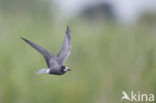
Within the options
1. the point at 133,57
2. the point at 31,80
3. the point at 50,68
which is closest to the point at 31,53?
the point at 31,80

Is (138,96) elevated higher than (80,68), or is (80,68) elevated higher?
(80,68)

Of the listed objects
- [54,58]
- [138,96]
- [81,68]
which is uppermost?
[54,58]

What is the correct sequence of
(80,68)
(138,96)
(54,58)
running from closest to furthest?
(54,58) → (138,96) → (80,68)

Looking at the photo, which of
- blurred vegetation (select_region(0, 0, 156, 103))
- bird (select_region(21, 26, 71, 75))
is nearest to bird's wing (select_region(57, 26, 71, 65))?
bird (select_region(21, 26, 71, 75))

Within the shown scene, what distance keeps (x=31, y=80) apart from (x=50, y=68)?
194 centimetres

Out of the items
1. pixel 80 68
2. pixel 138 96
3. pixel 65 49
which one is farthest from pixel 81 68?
pixel 65 49

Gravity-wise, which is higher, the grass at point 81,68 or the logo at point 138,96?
the grass at point 81,68

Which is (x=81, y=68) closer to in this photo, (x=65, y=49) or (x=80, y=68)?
(x=80, y=68)

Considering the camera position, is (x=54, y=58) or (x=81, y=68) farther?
(x=81, y=68)

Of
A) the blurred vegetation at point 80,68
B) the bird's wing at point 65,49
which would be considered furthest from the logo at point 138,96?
the bird's wing at point 65,49

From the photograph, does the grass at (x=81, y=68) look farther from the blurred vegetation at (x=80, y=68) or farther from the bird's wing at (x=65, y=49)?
the bird's wing at (x=65, y=49)

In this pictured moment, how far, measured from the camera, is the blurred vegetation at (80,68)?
3.55 m

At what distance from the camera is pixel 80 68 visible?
378 centimetres

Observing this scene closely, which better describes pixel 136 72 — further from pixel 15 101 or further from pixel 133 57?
pixel 15 101
